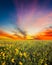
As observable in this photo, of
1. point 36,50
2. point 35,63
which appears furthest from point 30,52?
point 35,63

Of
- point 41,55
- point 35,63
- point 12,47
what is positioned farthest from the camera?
point 12,47

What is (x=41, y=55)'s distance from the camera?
7715 millimetres

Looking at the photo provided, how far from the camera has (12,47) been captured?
8.60m

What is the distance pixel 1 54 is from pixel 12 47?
2.57ft

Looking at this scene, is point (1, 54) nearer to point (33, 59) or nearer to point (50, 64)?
point (33, 59)

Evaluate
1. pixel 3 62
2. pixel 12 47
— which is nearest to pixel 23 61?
pixel 3 62

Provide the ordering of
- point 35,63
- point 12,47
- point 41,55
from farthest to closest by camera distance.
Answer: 1. point 12,47
2. point 41,55
3. point 35,63

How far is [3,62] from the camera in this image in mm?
7465

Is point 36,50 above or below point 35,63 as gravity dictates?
above

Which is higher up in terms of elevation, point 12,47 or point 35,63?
point 12,47

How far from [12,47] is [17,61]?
1257 mm

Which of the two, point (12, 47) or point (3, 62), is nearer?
point (3, 62)

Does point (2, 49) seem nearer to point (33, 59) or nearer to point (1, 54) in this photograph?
point (1, 54)

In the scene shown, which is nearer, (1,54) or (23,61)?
(23,61)
